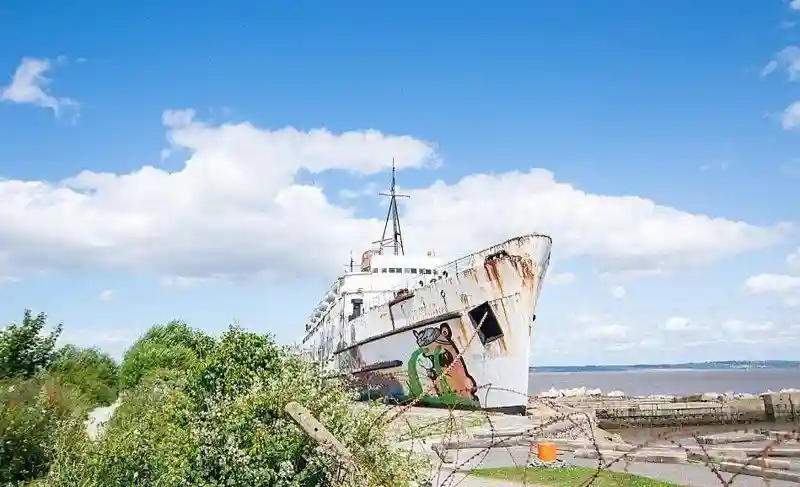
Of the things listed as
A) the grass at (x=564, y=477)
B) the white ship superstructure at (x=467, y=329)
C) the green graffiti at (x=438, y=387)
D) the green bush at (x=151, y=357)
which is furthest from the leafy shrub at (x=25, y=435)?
the green bush at (x=151, y=357)

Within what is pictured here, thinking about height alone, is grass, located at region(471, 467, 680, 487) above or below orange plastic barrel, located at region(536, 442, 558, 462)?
below

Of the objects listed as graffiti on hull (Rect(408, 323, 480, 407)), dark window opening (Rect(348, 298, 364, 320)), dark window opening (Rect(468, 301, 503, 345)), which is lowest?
graffiti on hull (Rect(408, 323, 480, 407))

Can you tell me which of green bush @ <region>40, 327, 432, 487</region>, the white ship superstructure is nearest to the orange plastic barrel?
the white ship superstructure

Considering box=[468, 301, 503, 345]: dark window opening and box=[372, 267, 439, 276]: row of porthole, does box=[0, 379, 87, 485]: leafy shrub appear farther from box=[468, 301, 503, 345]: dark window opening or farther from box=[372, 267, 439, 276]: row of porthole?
box=[372, 267, 439, 276]: row of porthole

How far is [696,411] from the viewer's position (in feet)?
143

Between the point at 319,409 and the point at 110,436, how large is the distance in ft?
12.1

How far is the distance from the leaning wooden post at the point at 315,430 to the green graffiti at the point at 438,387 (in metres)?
16.2

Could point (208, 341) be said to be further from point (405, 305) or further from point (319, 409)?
point (405, 305)

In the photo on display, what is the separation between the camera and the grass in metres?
12.6

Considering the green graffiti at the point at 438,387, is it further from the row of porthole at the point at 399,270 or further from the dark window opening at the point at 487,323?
the row of porthole at the point at 399,270

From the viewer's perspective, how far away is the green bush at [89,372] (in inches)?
1158

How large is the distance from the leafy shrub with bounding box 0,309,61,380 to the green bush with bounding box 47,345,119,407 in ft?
2.31

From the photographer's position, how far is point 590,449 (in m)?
17.0

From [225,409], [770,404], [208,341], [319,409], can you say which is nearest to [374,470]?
[319,409]
